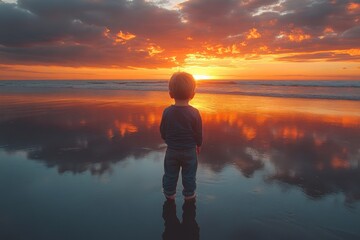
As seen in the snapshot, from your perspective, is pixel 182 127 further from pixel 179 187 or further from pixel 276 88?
pixel 276 88

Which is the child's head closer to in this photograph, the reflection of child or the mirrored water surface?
the reflection of child

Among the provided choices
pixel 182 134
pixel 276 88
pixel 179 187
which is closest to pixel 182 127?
pixel 182 134

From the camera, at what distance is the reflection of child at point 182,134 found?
3.29m

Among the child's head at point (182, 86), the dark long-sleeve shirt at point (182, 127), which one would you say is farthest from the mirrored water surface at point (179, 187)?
the child's head at point (182, 86)

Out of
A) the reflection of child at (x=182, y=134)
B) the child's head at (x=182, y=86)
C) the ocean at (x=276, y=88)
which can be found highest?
the child's head at (x=182, y=86)

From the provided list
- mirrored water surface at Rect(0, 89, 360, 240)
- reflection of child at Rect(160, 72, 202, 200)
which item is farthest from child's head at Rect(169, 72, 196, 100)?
mirrored water surface at Rect(0, 89, 360, 240)

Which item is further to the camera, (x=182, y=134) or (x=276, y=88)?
(x=276, y=88)

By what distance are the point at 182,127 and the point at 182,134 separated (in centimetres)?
9

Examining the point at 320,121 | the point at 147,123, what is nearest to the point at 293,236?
the point at 147,123

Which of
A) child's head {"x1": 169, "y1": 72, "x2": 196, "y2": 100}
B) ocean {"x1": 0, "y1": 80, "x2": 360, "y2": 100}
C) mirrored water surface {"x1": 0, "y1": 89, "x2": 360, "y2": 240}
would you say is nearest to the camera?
mirrored water surface {"x1": 0, "y1": 89, "x2": 360, "y2": 240}

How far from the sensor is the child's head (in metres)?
3.27

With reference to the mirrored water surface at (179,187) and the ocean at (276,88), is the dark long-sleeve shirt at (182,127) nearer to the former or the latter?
the mirrored water surface at (179,187)

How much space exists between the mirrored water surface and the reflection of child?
0.23 metres

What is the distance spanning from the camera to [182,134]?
333 centimetres
